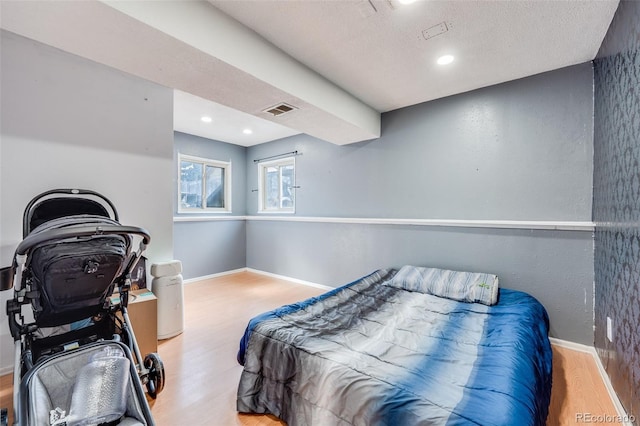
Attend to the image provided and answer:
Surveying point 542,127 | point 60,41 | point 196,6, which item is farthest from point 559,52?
point 60,41

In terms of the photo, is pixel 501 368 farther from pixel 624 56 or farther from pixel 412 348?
pixel 624 56

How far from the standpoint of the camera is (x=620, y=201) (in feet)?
5.42

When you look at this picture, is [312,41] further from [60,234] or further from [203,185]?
[203,185]

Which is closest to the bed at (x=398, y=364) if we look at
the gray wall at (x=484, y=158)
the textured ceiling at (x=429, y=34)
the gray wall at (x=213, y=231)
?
the gray wall at (x=484, y=158)

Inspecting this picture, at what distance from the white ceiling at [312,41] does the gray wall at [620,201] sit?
Result: 0.30 m

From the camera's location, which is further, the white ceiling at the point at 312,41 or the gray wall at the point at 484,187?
the gray wall at the point at 484,187

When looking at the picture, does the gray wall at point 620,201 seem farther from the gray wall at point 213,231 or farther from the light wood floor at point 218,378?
the gray wall at point 213,231

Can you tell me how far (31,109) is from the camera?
2.09 m

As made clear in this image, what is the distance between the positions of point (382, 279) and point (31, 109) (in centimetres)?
335

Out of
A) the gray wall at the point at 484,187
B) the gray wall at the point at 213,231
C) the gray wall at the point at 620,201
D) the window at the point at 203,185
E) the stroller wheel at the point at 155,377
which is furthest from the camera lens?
the window at the point at 203,185

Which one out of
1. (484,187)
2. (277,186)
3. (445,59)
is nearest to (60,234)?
(445,59)

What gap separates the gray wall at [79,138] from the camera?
79.1 inches

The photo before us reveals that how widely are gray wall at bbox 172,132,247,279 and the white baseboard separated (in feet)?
15.1

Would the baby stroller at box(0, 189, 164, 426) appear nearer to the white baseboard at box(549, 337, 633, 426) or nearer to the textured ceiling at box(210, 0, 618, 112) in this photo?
the textured ceiling at box(210, 0, 618, 112)
